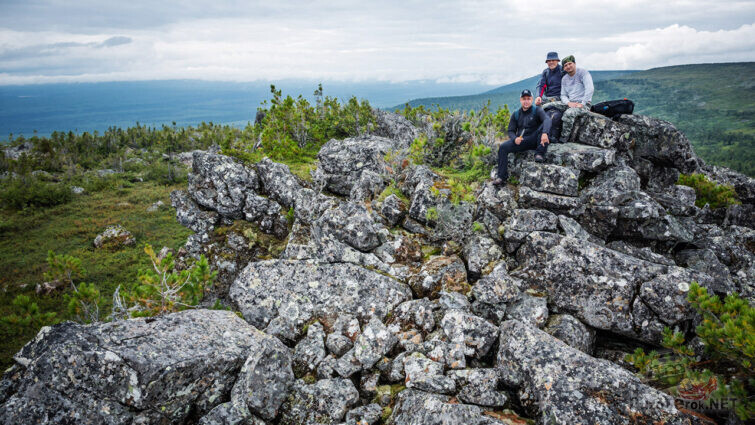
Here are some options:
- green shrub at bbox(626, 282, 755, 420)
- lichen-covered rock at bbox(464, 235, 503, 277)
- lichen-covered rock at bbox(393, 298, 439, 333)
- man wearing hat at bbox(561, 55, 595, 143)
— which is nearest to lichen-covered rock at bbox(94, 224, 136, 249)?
lichen-covered rock at bbox(393, 298, 439, 333)

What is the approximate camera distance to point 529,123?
45.3ft

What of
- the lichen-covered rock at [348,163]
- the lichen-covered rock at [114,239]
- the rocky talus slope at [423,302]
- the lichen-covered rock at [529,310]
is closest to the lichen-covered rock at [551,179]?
the rocky talus slope at [423,302]

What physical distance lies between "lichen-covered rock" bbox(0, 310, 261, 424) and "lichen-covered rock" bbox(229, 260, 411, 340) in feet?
7.61

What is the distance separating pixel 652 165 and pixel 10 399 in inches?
846

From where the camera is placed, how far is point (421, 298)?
10.9 meters

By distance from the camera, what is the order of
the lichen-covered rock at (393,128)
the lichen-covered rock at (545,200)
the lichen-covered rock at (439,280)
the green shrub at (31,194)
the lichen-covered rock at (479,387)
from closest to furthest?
the lichen-covered rock at (479,387), the lichen-covered rock at (439,280), the lichen-covered rock at (545,200), the lichen-covered rock at (393,128), the green shrub at (31,194)

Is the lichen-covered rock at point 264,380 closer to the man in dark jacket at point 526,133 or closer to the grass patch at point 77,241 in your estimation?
the man in dark jacket at point 526,133

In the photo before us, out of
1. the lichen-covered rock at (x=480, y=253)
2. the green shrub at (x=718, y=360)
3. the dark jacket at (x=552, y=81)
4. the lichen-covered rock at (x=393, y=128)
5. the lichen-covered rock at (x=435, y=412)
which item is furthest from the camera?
the lichen-covered rock at (x=393, y=128)

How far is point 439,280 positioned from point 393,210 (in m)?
4.16

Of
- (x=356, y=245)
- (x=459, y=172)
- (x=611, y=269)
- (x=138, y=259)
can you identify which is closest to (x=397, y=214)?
(x=356, y=245)

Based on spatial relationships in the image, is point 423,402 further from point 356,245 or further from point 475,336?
point 356,245

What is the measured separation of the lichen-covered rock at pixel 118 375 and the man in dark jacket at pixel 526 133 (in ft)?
39.3

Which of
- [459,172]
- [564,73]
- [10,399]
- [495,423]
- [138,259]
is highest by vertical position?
[564,73]

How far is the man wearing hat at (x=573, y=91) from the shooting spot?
14992mm
